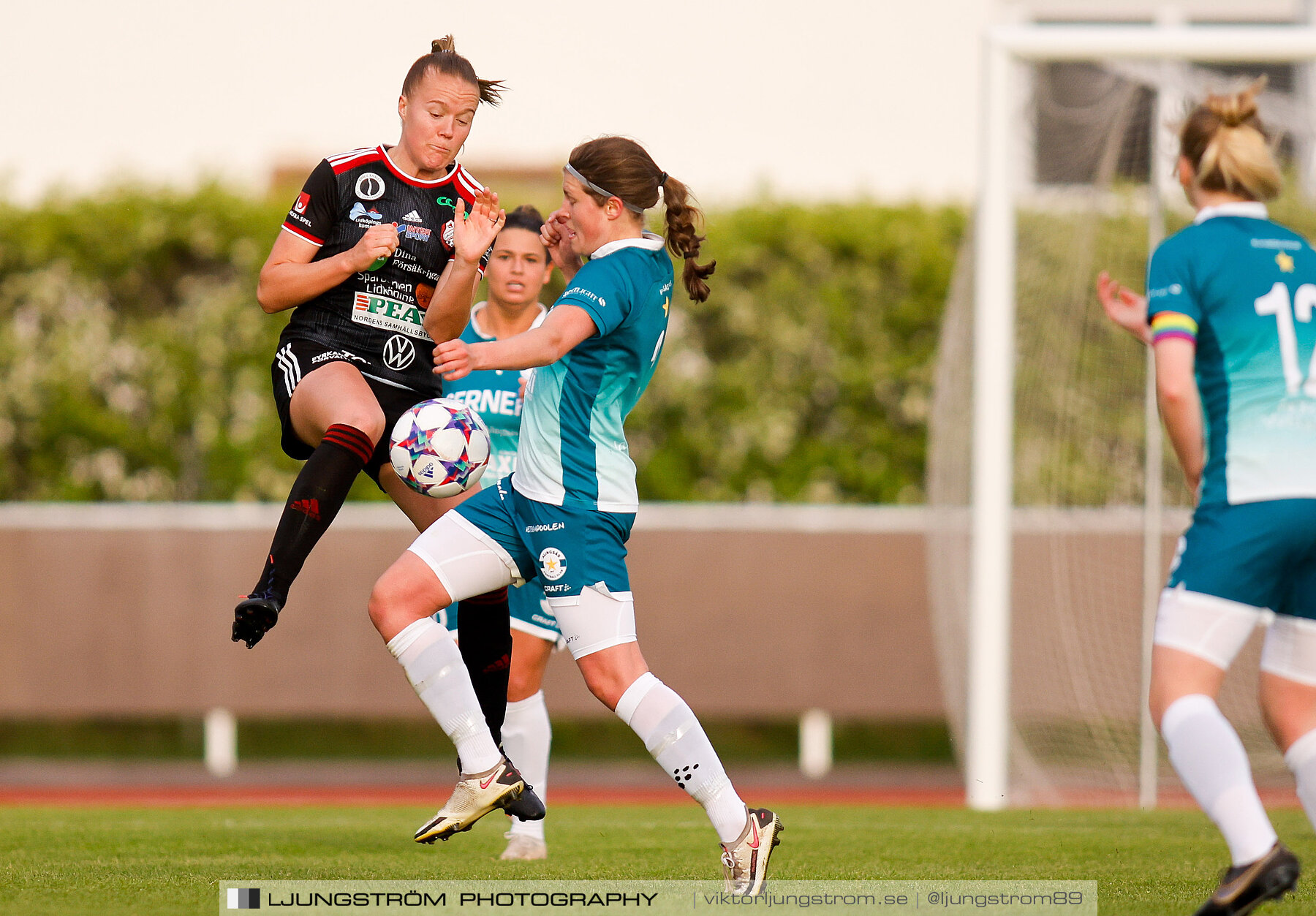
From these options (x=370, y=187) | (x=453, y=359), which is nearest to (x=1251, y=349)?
(x=453, y=359)

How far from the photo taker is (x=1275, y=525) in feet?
11.8

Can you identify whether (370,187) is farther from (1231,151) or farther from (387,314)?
(1231,151)

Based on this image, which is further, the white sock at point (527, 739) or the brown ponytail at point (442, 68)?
the white sock at point (527, 739)

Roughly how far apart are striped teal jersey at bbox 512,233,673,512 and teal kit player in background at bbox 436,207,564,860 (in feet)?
4.97

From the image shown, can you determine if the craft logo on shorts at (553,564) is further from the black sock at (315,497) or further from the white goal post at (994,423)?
the white goal post at (994,423)

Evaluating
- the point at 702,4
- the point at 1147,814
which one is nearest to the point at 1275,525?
the point at 1147,814

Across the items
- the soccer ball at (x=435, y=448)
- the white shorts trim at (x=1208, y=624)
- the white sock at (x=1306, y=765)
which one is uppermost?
the soccer ball at (x=435, y=448)

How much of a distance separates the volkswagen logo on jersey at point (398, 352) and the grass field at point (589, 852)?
169 centimetres

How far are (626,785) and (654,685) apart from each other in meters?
7.37

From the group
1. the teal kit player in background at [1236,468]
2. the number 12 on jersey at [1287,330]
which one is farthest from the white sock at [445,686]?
the number 12 on jersey at [1287,330]

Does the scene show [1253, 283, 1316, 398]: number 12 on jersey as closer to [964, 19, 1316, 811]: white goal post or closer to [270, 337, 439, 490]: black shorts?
[270, 337, 439, 490]: black shorts

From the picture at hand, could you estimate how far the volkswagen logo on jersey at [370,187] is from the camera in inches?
197

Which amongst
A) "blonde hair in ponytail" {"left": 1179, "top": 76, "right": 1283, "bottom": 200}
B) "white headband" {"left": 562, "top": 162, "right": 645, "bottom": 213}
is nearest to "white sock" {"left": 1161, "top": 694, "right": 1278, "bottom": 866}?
"blonde hair in ponytail" {"left": 1179, "top": 76, "right": 1283, "bottom": 200}

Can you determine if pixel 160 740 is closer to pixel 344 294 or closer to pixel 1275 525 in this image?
pixel 344 294
